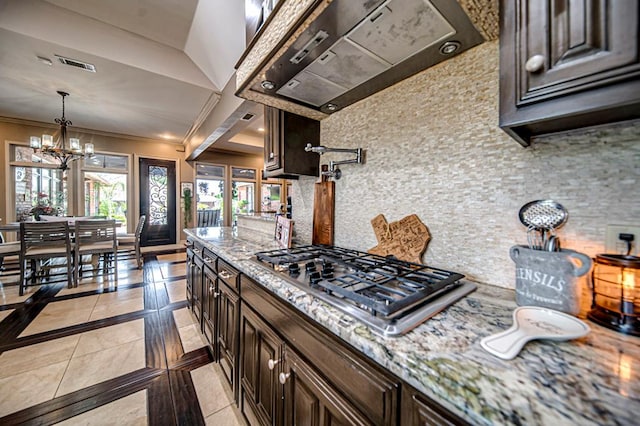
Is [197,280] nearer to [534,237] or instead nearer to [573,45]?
[534,237]

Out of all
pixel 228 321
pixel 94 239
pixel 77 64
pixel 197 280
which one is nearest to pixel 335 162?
pixel 228 321

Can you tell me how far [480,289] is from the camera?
88 cm

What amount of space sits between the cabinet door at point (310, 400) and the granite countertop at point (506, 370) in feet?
0.62

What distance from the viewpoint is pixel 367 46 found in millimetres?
1005

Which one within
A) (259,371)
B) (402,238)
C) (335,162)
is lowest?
(259,371)

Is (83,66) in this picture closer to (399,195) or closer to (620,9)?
(399,195)

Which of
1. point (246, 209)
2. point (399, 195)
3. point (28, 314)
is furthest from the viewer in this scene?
point (246, 209)

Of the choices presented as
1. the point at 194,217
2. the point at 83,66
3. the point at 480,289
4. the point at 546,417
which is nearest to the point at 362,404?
the point at 546,417

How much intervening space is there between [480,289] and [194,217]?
23.2 ft

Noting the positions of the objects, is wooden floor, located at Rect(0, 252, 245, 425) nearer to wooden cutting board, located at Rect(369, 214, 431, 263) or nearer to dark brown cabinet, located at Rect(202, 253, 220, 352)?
dark brown cabinet, located at Rect(202, 253, 220, 352)

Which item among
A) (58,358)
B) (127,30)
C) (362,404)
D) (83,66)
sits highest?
(127,30)

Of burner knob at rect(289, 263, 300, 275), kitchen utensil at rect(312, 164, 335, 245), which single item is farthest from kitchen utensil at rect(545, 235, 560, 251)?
kitchen utensil at rect(312, 164, 335, 245)

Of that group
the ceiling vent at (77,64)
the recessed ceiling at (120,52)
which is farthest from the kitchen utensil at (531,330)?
the ceiling vent at (77,64)

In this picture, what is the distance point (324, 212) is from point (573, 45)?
1.35 meters
